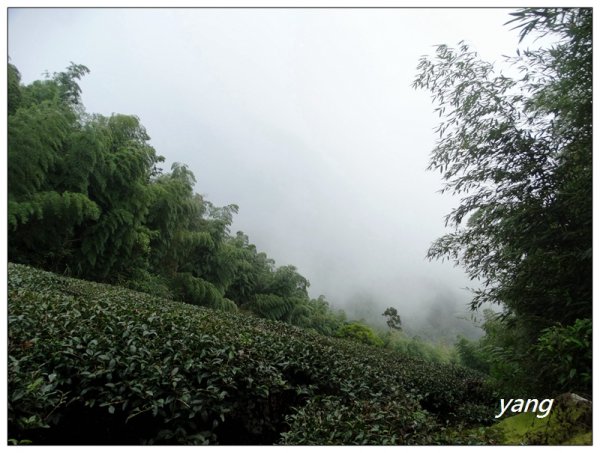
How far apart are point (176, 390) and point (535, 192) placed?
2541mm

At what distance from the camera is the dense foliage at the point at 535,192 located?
2129mm

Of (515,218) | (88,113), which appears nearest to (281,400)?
(515,218)

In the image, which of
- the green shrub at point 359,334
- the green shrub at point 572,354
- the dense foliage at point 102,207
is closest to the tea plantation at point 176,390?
the green shrub at point 572,354

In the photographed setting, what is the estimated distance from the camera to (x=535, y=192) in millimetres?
2549

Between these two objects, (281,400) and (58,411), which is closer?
(58,411)

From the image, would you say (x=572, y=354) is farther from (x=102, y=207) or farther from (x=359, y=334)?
(x=359, y=334)

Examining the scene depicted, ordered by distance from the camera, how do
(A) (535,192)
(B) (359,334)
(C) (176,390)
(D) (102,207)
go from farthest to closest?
(B) (359,334), (D) (102,207), (A) (535,192), (C) (176,390)

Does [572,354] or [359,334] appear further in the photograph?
[359,334]

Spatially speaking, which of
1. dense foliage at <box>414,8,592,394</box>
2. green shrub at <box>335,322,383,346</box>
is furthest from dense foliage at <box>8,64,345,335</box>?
dense foliage at <box>414,8,592,394</box>

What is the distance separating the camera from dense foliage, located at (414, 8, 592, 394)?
2.13 m

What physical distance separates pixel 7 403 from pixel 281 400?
1467mm

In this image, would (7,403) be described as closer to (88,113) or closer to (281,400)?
(281,400)

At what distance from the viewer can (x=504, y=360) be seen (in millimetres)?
2750

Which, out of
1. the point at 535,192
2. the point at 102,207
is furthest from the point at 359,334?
the point at 535,192
